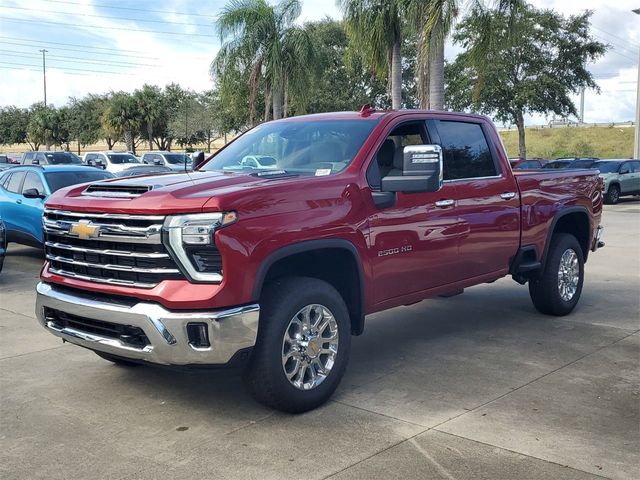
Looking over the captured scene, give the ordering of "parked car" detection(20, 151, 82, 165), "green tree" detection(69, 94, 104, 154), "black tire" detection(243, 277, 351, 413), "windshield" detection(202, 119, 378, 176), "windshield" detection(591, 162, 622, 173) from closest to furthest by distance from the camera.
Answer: "black tire" detection(243, 277, 351, 413)
"windshield" detection(202, 119, 378, 176)
"windshield" detection(591, 162, 622, 173)
"parked car" detection(20, 151, 82, 165)
"green tree" detection(69, 94, 104, 154)

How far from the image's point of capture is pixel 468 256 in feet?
20.4

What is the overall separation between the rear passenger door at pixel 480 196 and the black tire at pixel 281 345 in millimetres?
1656

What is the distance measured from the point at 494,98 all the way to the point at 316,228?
33.3 meters

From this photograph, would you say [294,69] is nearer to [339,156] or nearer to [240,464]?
[339,156]

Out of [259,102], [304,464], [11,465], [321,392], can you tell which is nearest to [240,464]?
[304,464]

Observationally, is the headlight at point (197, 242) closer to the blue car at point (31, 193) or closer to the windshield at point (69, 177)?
the blue car at point (31, 193)

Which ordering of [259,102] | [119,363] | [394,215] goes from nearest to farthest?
[394,215]
[119,363]
[259,102]

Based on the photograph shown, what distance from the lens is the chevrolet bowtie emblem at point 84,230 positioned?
4680 mm

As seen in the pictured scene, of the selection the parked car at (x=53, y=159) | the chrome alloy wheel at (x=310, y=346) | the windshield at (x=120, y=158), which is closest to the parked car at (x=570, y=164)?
the windshield at (x=120, y=158)

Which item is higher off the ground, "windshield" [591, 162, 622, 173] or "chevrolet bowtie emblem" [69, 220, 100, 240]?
"windshield" [591, 162, 622, 173]

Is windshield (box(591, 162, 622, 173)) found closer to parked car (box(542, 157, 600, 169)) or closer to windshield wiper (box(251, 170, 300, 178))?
parked car (box(542, 157, 600, 169))

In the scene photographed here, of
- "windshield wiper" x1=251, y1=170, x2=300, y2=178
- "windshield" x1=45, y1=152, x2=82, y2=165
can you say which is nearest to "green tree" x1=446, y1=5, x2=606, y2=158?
"windshield" x1=45, y1=152, x2=82, y2=165

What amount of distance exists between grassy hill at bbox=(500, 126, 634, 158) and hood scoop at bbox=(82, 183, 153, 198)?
54.2 metres

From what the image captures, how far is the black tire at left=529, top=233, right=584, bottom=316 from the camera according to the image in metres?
7.42
